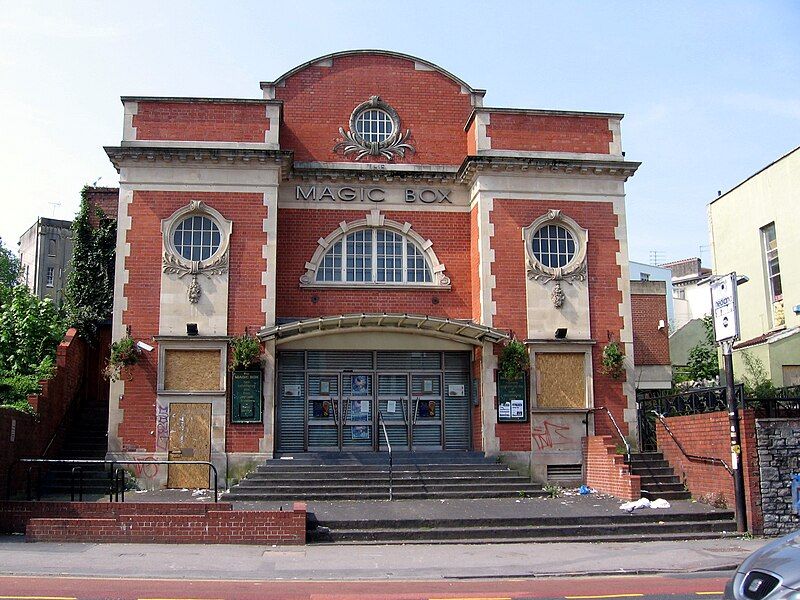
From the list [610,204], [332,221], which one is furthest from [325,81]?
[610,204]

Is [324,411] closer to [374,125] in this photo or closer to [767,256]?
[374,125]

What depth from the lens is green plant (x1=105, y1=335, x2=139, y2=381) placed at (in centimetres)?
1917

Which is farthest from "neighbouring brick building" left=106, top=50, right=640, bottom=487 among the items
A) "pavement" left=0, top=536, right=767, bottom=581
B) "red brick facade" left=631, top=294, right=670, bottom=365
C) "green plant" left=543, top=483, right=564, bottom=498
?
"red brick facade" left=631, top=294, right=670, bottom=365

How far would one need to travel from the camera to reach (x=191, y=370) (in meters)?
19.6

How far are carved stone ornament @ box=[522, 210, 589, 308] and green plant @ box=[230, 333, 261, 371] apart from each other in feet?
22.5

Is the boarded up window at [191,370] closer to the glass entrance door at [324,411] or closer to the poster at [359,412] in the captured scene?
the glass entrance door at [324,411]

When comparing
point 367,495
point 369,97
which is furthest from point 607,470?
point 369,97

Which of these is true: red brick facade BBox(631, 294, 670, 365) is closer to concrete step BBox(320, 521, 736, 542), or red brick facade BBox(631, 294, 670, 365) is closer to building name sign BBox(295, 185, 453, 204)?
building name sign BBox(295, 185, 453, 204)

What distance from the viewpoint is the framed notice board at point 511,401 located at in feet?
65.3

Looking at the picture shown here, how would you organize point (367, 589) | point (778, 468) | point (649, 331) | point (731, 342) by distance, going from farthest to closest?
1. point (649, 331)
2. point (731, 342)
3. point (778, 468)
4. point (367, 589)

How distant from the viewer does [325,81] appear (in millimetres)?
22359

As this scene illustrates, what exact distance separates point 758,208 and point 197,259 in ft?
58.8

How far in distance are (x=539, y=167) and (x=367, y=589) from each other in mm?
13219

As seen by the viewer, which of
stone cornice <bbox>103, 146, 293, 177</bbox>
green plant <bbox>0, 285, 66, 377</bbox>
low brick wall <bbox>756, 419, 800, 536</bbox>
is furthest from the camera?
green plant <bbox>0, 285, 66, 377</bbox>
